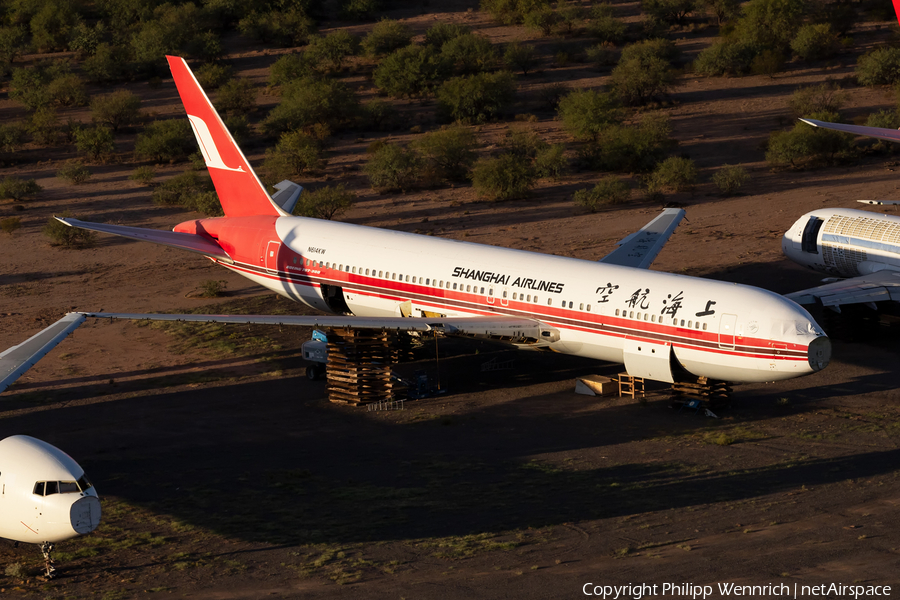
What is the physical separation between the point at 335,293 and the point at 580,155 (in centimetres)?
3349

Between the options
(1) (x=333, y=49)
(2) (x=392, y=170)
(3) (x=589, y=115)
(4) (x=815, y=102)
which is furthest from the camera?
(1) (x=333, y=49)

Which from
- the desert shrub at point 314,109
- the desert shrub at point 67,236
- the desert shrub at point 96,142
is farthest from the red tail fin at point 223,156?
the desert shrub at point 314,109

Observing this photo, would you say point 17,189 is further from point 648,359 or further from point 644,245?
point 648,359

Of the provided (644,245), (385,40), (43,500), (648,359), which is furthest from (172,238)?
(385,40)

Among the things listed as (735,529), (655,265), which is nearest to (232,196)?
(655,265)

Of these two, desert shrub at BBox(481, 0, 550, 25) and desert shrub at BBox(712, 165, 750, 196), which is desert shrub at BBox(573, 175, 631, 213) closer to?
desert shrub at BBox(712, 165, 750, 196)

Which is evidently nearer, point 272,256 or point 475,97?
point 272,256

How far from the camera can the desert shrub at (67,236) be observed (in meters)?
59.5

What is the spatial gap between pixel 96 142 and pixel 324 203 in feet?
68.8

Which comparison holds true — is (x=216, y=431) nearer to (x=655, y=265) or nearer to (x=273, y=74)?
(x=655, y=265)

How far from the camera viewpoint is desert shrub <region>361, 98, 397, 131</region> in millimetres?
78812

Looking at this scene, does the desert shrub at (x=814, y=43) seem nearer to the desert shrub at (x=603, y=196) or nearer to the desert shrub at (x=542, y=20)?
the desert shrub at (x=542, y=20)

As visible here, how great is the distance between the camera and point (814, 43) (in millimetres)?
89125

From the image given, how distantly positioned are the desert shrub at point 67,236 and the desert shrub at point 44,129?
1779cm
